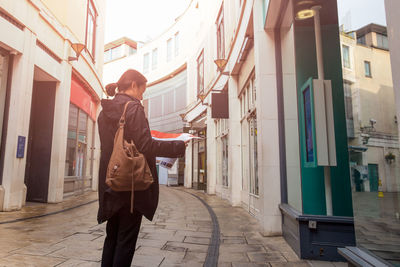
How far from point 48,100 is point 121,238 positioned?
378 inches

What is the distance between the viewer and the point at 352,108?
2.51 m

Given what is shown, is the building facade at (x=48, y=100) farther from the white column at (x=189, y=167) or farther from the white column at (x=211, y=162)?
the white column at (x=189, y=167)

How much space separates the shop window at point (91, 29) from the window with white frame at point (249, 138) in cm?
803

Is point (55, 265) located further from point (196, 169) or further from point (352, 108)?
point (196, 169)

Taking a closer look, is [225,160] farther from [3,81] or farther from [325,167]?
[325,167]


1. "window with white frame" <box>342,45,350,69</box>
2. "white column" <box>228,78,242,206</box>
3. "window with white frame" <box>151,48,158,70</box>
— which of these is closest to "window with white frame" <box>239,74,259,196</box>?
"white column" <box>228,78,242,206</box>

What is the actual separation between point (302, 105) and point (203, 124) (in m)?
12.5

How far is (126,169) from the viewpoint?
6.49ft

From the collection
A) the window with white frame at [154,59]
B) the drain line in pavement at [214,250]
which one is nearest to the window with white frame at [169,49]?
the window with white frame at [154,59]

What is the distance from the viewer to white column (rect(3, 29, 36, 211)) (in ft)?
24.6

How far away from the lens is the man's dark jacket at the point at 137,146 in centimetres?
205

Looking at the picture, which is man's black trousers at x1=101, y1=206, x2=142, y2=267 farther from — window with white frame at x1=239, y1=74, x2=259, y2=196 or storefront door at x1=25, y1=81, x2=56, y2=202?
storefront door at x1=25, y1=81, x2=56, y2=202

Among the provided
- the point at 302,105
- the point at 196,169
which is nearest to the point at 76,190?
the point at 196,169

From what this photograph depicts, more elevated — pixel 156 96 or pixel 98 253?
pixel 156 96
